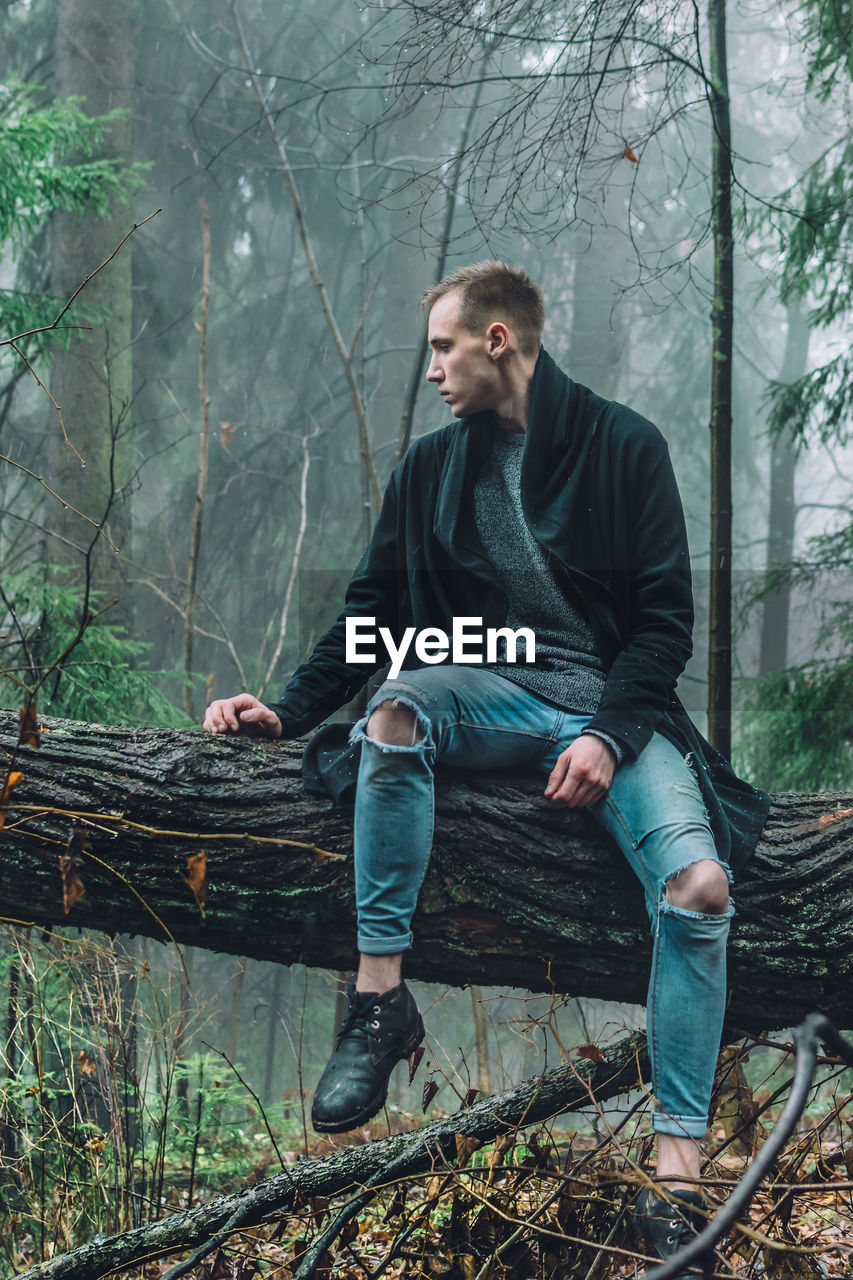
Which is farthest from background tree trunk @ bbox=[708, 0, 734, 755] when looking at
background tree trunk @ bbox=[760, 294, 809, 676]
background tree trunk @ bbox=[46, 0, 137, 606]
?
background tree trunk @ bbox=[46, 0, 137, 606]

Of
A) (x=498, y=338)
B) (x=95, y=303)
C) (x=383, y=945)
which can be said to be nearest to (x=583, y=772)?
(x=383, y=945)

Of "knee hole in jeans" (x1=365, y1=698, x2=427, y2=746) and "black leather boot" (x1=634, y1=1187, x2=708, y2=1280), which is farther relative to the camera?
"knee hole in jeans" (x1=365, y1=698, x2=427, y2=746)

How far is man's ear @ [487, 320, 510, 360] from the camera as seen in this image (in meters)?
2.93

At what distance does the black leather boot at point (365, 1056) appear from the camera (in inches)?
95.6

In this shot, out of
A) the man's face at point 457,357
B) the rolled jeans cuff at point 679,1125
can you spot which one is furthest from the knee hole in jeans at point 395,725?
the rolled jeans cuff at point 679,1125

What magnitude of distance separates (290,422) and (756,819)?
9.60 m

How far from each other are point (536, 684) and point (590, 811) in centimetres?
38

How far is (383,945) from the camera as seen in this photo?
258cm

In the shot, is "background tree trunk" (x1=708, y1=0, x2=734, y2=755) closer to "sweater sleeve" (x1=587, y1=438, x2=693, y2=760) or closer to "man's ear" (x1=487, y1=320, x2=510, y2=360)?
"sweater sleeve" (x1=587, y1=438, x2=693, y2=760)

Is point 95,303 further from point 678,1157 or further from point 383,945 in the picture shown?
point 678,1157

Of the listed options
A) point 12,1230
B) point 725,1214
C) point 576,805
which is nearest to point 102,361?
point 12,1230

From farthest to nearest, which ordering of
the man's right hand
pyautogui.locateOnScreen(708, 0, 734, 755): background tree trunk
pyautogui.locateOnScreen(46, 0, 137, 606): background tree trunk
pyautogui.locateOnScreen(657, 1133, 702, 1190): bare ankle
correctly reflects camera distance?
pyautogui.locateOnScreen(46, 0, 137, 606): background tree trunk, pyautogui.locateOnScreen(708, 0, 734, 755): background tree trunk, the man's right hand, pyautogui.locateOnScreen(657, 1133, 702, 1190): bare ankle

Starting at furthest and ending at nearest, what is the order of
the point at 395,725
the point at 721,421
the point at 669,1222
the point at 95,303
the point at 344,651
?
1. the point at 95,303
2. the point at 721,421
3. the point at 344,651
4. the point at 395,725
5. the point at 669,1222

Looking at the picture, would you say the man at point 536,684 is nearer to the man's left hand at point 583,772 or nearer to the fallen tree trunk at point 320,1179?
the man's left hand at point 583,772
